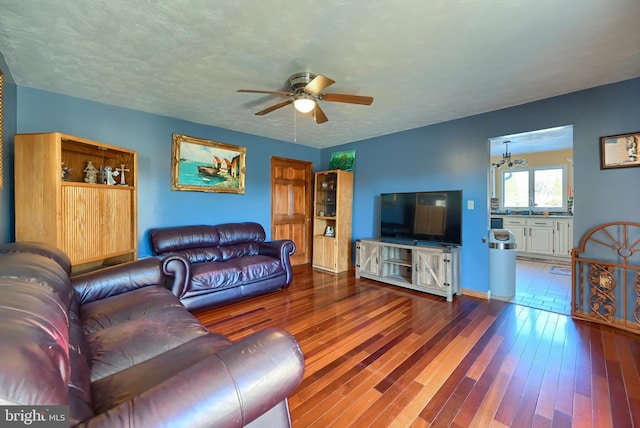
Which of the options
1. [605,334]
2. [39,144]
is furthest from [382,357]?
[39,144]

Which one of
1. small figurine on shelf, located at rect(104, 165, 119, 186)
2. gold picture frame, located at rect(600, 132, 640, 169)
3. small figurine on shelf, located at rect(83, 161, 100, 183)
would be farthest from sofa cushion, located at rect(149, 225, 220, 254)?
gold picture frame, located at rect(600, 132, 640, 169)

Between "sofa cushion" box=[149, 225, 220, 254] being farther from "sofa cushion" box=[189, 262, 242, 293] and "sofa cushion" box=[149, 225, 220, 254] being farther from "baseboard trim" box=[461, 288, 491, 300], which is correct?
"baseboard trim" box=[461, 288, 491, 300]

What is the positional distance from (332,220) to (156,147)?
3082mm

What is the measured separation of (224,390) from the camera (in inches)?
30.8

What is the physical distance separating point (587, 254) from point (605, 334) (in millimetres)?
794

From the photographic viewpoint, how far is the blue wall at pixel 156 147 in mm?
2787

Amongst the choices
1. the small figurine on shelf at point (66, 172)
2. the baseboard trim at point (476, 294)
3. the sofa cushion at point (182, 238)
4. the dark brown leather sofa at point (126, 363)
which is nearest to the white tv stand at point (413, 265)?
the baseboard trim at point (476, 294)

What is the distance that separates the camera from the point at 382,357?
206 centimetres

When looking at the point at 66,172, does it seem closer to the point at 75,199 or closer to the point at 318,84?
the point at 75,199

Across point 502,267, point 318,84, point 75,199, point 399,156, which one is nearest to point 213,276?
point 75,199

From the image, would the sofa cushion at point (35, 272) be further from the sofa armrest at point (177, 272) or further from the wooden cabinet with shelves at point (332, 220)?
the wooden cabinet with shelves at point (332, 220)

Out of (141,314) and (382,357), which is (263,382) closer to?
(141,314)

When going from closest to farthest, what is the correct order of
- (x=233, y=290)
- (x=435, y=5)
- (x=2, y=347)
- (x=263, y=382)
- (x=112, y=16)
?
1. (x=2, y=347)
2. (x=263, y=382)
3. (x=435, y=5)
4. (x=112, y=16)
5. (x=233, y=290)

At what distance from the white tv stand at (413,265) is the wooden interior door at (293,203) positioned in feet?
4.49
